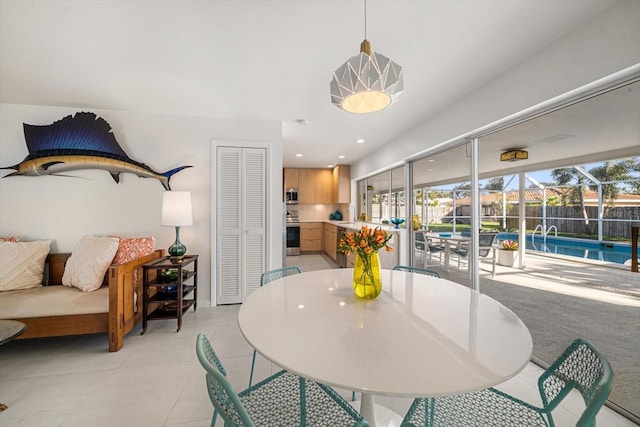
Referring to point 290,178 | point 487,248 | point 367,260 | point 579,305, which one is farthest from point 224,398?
point 290,178

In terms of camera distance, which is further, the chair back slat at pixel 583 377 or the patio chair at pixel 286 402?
the patio chair at pixel 286 402

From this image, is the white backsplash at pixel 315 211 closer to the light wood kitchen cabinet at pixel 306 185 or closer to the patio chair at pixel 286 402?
the light wood kitchen cabinet at pixel 306 185

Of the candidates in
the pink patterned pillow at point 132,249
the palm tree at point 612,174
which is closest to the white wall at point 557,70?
the palm tree at point 612,174

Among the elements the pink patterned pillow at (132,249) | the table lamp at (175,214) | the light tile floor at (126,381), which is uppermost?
the table lamp at (175,214)

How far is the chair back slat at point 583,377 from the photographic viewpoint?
67 cm

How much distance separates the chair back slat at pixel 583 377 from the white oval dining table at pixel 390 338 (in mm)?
155

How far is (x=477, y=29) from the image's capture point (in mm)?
1703

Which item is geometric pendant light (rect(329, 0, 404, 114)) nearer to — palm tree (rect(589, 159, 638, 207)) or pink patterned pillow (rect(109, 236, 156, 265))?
palm tree (rect(589, 159, 638, 207))

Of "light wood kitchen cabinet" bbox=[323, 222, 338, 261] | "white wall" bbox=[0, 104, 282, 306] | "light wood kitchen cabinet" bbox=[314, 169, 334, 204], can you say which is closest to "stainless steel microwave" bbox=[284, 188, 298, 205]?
"light wood kitchen cabinet" bbox=[314, 169, 334, 204]

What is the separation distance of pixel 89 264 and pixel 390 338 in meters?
2.96

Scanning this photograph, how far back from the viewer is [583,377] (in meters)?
0.89

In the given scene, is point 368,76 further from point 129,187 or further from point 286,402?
point 129,187

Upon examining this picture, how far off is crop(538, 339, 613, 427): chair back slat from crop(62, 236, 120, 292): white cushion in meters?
3.38

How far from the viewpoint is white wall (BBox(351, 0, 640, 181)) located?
1.44m
